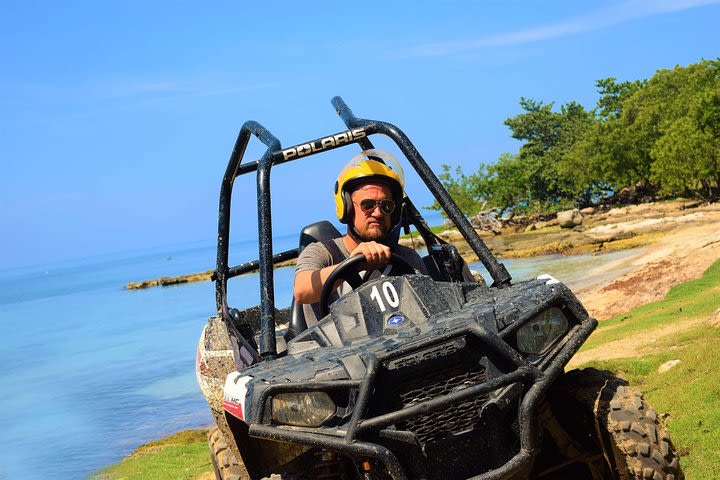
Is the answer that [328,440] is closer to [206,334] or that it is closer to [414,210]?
[414,210]

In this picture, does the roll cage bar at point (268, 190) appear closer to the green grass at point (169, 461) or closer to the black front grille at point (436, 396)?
the black front grille at point (436, 396)

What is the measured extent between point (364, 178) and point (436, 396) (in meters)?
→ 2.01

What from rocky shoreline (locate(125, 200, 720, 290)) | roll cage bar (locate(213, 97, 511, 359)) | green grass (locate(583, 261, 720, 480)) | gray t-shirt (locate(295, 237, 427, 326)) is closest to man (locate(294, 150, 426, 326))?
gray t-shirt (locate(295, 237, 427, 326))

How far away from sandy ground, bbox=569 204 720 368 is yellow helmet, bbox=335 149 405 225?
5.08 meters

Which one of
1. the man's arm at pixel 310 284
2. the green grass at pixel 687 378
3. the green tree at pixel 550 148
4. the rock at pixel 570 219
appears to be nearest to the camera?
the man's arm at pixel 310 284

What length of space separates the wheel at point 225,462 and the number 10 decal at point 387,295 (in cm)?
130

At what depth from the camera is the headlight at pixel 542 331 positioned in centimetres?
414

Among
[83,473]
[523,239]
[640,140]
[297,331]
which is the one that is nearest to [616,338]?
[297,331]

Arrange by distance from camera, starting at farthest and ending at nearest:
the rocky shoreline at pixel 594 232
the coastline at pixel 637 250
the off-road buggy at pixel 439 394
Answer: the rocky shoreline at pixel 594 232 < the coastline at pixel 637 250 < the off-road buggy at pixel 439 394

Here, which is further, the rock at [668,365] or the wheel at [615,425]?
the rock at [668,365]

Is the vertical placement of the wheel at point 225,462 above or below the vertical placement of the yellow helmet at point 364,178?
below

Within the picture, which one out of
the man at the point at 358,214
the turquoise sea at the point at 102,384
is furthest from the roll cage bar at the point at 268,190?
the turquoise sea at the point at 102,384

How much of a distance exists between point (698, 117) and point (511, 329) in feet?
156

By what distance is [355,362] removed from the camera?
3.87 m
